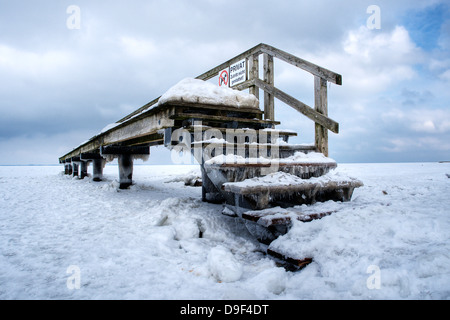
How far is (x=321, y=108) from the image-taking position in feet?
13.5

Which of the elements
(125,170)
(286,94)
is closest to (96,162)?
(125,170)

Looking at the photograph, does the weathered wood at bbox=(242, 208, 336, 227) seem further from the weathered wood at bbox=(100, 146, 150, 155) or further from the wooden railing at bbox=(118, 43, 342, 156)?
the weathered wood at bbox=(100, 146, 150, 155)

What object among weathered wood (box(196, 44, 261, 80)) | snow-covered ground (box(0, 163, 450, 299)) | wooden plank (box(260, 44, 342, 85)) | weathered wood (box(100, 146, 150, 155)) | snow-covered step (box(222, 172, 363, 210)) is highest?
weathered wood (box(196, 44, 261, 80))

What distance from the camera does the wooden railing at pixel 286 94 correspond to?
13.3 ft

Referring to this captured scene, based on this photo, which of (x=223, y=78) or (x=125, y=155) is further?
(x=125, y=155)

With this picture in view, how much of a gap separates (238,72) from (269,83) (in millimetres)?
1407

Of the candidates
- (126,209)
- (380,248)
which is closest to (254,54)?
(126,209)

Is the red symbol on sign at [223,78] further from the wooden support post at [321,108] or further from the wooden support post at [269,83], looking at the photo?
the wooden support post at [321,108]

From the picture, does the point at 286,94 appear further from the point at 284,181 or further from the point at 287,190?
the point at 287,190

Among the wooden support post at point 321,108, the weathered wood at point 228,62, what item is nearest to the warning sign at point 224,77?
the weathered wood at point 228,62

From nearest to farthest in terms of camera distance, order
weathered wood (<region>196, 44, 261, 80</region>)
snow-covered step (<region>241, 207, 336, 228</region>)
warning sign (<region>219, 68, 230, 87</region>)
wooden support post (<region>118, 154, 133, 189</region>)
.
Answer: snow-covered step (<region>241, 207, 336, 228</region>) < weathered wood (<region>196, 44, 261, 80</region>) < warning sign (<region>219, 68, 230, 87</region>) < wooden support post (<region>118, 154, 133, 189</region>)

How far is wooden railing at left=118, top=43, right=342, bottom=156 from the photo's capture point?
13.3 feet

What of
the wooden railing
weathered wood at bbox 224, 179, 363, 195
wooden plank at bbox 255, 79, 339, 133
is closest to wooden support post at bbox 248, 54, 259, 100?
the wooden railing

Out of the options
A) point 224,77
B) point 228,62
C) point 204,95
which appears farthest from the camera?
point 224,77
